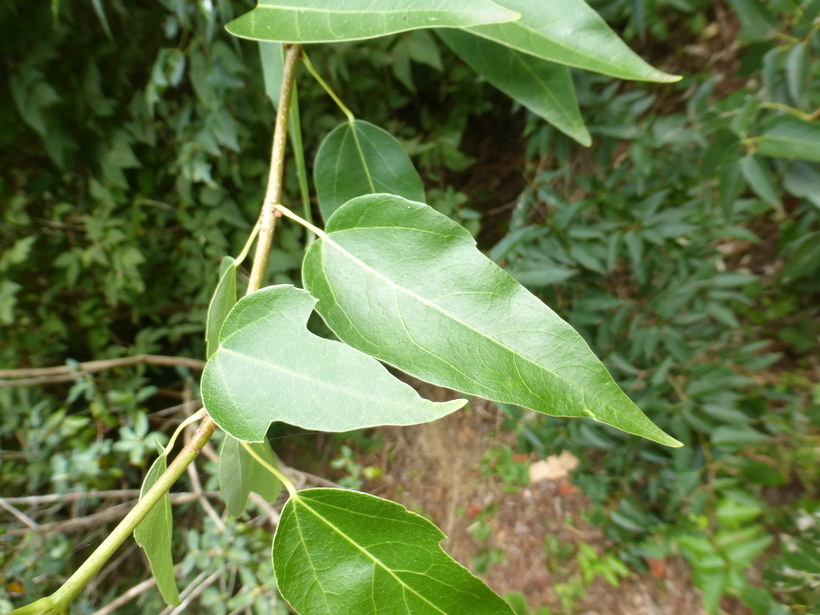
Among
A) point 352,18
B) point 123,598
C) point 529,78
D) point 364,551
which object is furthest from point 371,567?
point 123,598

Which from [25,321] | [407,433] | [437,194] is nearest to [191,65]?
[437,194]

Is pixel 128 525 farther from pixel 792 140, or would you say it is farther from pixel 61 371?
pixel 61 371

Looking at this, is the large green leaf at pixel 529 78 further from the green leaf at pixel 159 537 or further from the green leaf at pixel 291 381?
the green leaf at pixel 159 537

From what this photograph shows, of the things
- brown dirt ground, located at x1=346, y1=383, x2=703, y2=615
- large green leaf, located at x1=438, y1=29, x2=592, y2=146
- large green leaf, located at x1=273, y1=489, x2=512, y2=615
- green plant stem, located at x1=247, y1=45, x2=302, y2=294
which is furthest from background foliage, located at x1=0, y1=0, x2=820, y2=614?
large green leaf, located at x1=273, y1=489, x2=512, y2=615

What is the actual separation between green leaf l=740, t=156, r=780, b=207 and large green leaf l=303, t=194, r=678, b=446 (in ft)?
2.15

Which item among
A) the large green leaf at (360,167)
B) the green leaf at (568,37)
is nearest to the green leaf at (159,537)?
the large green leaf at (360,167)

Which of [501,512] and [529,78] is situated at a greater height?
[529,78]

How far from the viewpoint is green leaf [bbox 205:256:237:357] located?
38cm

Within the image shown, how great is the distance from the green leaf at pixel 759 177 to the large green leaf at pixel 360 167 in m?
0.55

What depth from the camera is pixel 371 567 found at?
301mm

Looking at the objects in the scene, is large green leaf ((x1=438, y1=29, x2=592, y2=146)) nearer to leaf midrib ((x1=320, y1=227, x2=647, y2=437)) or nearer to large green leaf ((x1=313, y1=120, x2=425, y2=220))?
large green leaf ((x1=313, y1=120, x2=425, y2=220))

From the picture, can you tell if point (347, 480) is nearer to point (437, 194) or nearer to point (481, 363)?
point (437, 194)

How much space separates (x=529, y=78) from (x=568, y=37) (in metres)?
0.13

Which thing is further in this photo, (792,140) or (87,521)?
(87,521)
